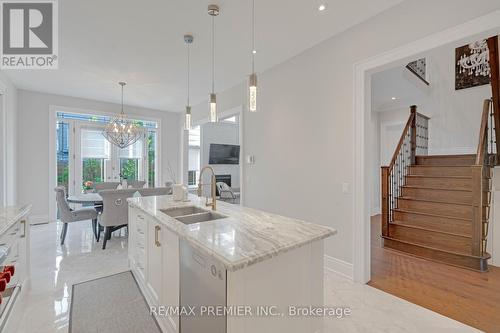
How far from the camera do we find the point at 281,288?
4.44 feet

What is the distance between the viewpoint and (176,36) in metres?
2.88

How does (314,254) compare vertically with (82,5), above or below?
below

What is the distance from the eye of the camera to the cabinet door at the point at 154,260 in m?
1.89

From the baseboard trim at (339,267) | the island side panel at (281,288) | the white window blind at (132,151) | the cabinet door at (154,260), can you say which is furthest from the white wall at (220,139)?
the island side panel at (281,288)

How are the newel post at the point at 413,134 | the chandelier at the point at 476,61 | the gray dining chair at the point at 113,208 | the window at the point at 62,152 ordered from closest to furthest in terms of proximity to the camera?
1. the gray dining chair at the point at 113,208
2. the chandelier at the point at 476,61
3. the newel post at the point at 413,134
4. the window at the point at 62,152

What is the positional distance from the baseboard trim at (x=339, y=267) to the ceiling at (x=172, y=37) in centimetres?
273

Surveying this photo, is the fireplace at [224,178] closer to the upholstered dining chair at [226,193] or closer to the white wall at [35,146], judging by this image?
the upholstered dining chair at [226,193]

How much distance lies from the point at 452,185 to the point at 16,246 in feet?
17.7

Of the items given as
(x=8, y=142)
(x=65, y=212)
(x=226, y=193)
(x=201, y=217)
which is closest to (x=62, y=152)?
(x=8, y=142)

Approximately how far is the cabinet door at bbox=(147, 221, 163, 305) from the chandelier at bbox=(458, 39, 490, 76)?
6.51m

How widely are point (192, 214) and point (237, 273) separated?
1.14 meters

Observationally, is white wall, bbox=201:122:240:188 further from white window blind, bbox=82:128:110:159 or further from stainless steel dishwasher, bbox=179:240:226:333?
stainless steel dishwasher, bbox=179:240:226:333

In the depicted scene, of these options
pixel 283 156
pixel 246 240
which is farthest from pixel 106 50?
pixel 246 240

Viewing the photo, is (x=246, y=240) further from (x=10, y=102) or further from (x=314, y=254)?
(x=10, y=102)
